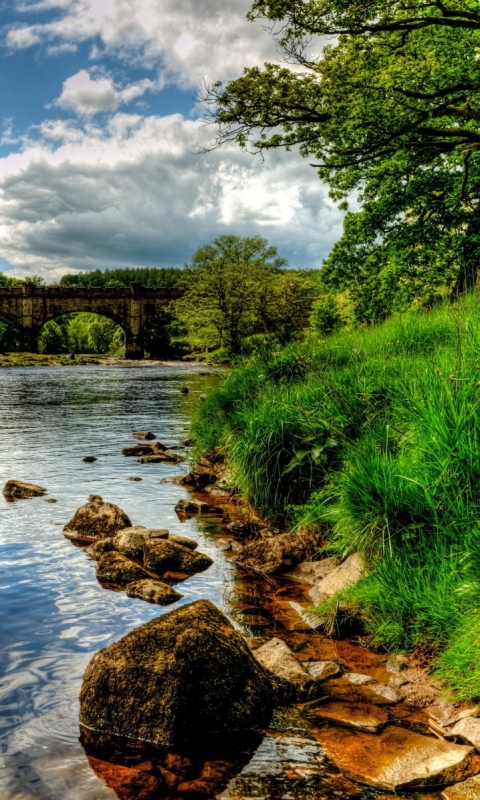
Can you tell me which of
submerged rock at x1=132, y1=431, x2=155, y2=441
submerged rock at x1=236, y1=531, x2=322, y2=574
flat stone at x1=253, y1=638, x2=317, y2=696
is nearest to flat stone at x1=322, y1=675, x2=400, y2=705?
flat stone at x1=253, y1=638, x2=317, y2=696

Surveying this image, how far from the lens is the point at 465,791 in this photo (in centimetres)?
271

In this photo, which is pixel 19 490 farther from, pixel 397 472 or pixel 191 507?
pixel 397 472

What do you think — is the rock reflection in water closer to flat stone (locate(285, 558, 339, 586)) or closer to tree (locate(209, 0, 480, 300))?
flat stone (locate(285, 558, 339, 586))

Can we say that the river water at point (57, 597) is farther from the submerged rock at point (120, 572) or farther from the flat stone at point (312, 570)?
the flat stone at point (312, 570)

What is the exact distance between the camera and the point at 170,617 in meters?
3.82

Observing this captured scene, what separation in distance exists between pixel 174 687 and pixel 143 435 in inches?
481

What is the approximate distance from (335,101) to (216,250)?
3920 centimetres

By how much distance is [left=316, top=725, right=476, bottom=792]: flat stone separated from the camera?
9.39 feet

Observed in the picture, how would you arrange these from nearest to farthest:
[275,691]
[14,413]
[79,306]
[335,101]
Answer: [275,691]
[335,101]
[14,413]
[79,306]

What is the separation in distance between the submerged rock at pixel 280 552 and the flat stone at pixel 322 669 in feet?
6.37

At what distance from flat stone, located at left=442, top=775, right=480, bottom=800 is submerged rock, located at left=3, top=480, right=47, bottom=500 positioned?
7501mm

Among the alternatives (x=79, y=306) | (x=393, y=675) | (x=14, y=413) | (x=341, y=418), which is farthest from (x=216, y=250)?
(x=393, y=675)

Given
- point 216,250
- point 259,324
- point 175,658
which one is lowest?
point 175,658

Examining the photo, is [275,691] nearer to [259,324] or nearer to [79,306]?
[259,324]
